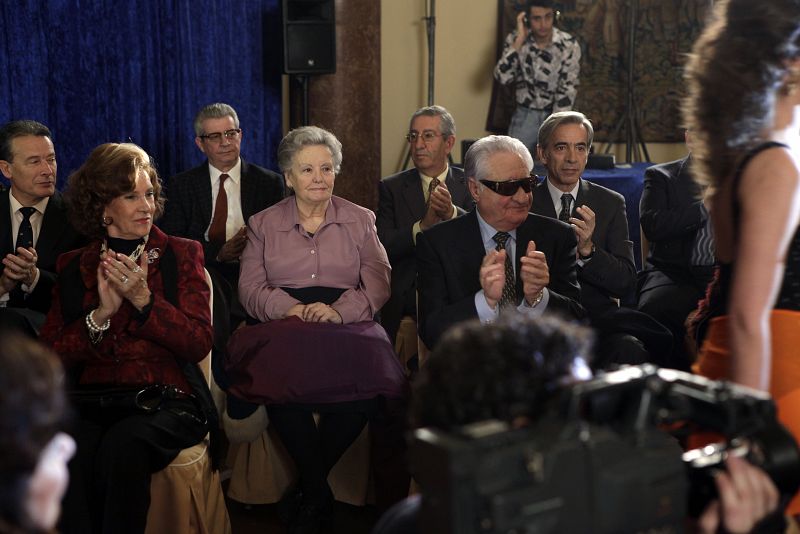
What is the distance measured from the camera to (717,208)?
6.12 ft

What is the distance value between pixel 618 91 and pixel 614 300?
171 inches

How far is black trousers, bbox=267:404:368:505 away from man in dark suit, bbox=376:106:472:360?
628 millimetres

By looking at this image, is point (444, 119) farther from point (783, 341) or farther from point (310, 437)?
point (783, 341)

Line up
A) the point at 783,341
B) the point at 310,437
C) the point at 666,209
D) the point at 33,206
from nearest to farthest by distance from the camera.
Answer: the point at 783,341
the point at 310,437
the point at 33,206
the point at 666,209

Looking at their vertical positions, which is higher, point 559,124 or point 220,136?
point 559,124

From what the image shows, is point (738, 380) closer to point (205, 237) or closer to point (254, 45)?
point (205, 237)

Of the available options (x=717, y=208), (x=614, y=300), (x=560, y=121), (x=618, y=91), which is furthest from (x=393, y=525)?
(x=618, y=91)

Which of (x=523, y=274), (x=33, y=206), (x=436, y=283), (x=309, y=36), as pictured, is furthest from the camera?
(x=309, y=36)

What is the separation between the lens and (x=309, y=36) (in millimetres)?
6219

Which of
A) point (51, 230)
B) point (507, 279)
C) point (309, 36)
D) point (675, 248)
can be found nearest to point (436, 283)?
point (507, 279)

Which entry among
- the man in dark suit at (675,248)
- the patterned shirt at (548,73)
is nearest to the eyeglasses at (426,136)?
the man in dark suit at (675,248)

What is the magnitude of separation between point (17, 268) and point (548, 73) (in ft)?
14.7

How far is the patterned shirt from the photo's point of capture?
7.12 meters

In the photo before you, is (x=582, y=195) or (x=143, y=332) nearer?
(x=143, y=332)
